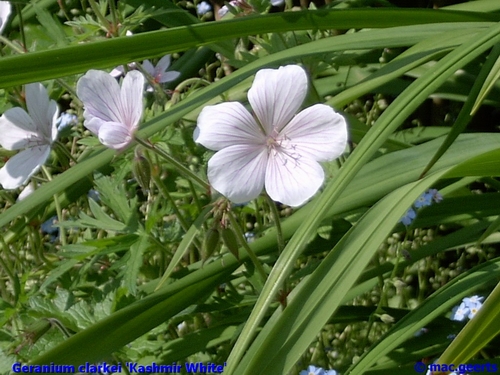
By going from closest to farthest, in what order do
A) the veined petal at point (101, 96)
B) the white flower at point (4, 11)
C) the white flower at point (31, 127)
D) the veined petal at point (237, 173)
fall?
the veined petal at point (237, 173)
the veined petal at point (101, 96)
the white flower at point (31, 127)
the white flower at point (4, 11)

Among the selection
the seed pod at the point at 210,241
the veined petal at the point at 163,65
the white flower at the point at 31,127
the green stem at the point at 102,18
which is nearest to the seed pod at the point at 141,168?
the seed pod at the point at 210,241

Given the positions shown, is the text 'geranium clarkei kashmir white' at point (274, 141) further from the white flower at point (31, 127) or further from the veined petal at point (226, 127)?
the white flower at point (31, 127)

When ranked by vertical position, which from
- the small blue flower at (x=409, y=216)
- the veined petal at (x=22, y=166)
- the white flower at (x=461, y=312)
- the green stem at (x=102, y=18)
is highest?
the green stem at (x=102, y=18)

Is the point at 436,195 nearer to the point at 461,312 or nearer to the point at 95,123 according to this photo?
the point at 461,312

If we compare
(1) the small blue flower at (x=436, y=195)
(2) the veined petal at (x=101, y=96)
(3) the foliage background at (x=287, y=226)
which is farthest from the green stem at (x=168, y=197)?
(1) the small blue flower at (x=436, y=195)

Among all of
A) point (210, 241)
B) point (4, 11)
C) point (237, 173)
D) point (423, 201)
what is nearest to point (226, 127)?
point (237, 173)

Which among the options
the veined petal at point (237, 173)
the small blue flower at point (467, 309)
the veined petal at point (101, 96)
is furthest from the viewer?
the small blue flower at point (467, 309)

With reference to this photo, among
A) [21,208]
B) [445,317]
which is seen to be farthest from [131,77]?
[445,317]

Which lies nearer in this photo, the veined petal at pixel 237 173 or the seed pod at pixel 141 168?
the veined petal at pixel 237 173

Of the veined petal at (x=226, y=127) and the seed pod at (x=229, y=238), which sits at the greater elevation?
the veined petal at (x=226, y=127)

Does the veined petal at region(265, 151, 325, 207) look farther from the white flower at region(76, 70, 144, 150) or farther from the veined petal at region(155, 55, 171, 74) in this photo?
the veined petal at region(155, 55, 171, 74)
